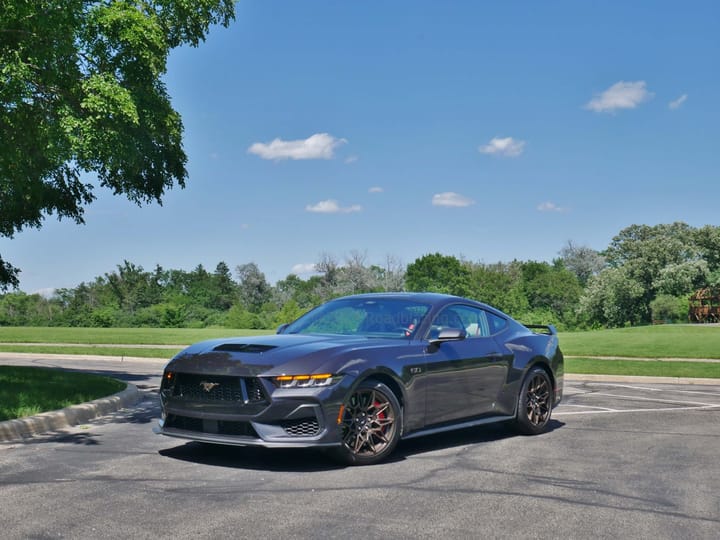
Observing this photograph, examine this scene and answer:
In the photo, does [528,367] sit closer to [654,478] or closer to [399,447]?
[399,447]

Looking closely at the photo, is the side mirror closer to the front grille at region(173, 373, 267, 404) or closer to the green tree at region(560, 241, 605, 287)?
the front grille at region(173, 373, 267, 404)

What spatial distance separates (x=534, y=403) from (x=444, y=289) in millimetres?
79962

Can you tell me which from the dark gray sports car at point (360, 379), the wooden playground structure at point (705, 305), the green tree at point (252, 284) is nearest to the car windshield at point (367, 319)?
the dark gray sports car at point (360, 379)

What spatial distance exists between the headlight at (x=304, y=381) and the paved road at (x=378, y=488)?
72 cm

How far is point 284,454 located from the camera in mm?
7516

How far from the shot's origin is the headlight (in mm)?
6691

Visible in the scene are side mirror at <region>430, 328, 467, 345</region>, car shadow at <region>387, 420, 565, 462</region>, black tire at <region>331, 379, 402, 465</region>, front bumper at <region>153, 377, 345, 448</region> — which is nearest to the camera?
front bumper at <region>153, 377, 345, 448</region>

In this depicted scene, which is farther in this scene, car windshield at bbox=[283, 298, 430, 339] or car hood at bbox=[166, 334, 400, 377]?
car windshield at bbox=[283, 298, 430, 339]

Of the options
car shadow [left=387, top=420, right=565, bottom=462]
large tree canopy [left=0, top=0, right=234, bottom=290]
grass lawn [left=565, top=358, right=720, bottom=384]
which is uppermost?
large tree canopy [left=0, top=0, right=234, bottom=290]

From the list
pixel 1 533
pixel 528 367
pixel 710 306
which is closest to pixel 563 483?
pixel 528 367

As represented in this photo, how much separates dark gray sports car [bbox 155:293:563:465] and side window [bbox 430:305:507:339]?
1cm

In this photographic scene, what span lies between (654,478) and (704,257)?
7845 centimetres

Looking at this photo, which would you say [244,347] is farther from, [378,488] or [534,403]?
[534,403]

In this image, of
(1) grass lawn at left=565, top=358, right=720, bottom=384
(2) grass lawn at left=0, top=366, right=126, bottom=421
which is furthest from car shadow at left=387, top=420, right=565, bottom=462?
(1) grass lawn at left=565, top=358, right=720, bottom=384
